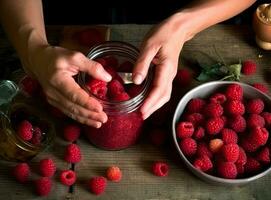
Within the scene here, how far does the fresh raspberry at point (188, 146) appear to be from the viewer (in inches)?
31.6

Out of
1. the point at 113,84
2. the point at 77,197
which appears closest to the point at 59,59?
the point at 113,84

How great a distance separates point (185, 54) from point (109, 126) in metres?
0.29

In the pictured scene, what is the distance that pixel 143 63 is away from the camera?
72cm

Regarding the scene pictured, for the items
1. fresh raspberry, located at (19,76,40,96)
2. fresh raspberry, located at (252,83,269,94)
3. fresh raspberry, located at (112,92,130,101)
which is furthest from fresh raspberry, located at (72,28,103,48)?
fresh raspberry, located at (252,83,269,94)

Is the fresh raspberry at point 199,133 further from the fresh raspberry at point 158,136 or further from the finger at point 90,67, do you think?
the finger at point 90,67

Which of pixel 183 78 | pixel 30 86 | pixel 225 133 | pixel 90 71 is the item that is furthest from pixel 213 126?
pixel 30 86

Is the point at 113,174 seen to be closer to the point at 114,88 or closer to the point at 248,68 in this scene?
the point at 114,88

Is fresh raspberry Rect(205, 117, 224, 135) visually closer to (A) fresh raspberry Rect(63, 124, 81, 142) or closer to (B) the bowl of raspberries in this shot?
(B) the bowl of raspberries

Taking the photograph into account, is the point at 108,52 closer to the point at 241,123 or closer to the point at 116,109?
the point at 116,109

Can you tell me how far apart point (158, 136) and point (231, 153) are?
14 centimetres

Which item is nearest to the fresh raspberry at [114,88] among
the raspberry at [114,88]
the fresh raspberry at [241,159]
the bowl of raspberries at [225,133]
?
the raspberry at [114,88]

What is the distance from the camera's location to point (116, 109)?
2.45 ft

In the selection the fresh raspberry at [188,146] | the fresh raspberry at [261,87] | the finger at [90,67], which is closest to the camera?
the finger at [90,67]

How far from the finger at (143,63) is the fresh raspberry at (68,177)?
22 centimetres
